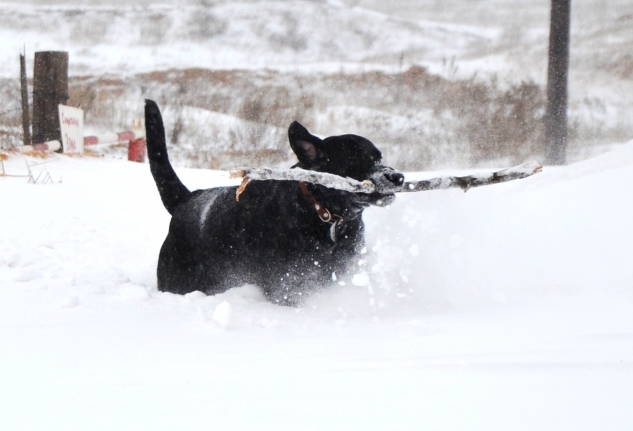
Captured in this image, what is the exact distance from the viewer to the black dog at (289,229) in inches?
124

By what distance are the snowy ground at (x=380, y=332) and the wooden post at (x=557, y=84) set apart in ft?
15.8

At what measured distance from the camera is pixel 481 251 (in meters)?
3.45

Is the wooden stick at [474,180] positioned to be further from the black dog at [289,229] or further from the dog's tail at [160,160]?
the dog's tail at [160,160]

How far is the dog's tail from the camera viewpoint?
3.71 meters

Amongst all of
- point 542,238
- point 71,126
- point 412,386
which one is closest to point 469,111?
point 71,126

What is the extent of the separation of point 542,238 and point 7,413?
2973 mm

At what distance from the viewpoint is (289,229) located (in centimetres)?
322

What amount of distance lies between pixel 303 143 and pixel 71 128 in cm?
686

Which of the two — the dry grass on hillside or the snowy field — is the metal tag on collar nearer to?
the snowy field

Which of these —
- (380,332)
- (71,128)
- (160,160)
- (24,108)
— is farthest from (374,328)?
(24,108)

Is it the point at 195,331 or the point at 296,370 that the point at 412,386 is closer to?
the point at 296,370

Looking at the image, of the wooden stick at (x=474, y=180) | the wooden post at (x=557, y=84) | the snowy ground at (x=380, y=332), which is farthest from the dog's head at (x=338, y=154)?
the wooden post at (x=557, y=84)

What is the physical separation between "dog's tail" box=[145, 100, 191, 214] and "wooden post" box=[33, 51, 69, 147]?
6.63 metres

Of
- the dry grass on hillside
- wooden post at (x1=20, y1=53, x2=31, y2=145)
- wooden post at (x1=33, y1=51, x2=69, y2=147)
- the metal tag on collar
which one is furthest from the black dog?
wooden post at (x1=20, y1=53, x2=31, y2=145)
